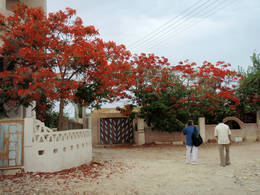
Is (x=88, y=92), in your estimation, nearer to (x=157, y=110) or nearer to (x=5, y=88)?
(x=5, y=88)

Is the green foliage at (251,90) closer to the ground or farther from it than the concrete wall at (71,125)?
farther from it

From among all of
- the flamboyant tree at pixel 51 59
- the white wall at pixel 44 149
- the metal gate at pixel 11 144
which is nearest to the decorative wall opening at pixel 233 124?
the flamboyant tree at pixel 51 59

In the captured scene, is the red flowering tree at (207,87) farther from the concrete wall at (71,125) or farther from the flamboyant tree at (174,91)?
the concrete wall at (71,125)

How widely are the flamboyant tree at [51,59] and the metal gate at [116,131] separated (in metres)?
8.13

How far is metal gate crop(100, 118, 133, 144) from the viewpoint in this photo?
18.2m

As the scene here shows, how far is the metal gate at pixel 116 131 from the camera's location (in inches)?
717

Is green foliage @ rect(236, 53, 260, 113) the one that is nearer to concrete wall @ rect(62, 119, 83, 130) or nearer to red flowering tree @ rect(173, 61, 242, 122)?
red flowering tree @ rect(173, 61, 242, 122)

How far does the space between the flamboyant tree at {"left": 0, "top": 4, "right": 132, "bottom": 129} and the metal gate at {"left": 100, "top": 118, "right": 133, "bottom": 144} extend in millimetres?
8131

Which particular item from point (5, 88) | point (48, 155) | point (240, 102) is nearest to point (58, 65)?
point (5, 88)

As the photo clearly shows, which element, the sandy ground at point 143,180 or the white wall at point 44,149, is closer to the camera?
the sandy ground at point 143,180

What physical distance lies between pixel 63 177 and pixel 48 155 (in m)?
0.87

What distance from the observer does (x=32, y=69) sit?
9.37m

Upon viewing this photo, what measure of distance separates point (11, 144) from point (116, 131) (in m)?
10.8

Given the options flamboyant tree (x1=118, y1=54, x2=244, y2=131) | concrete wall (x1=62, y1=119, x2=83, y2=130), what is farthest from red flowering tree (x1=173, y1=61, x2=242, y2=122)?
concrete wall (x1=62, y1=119, x2=83, y2=130)
